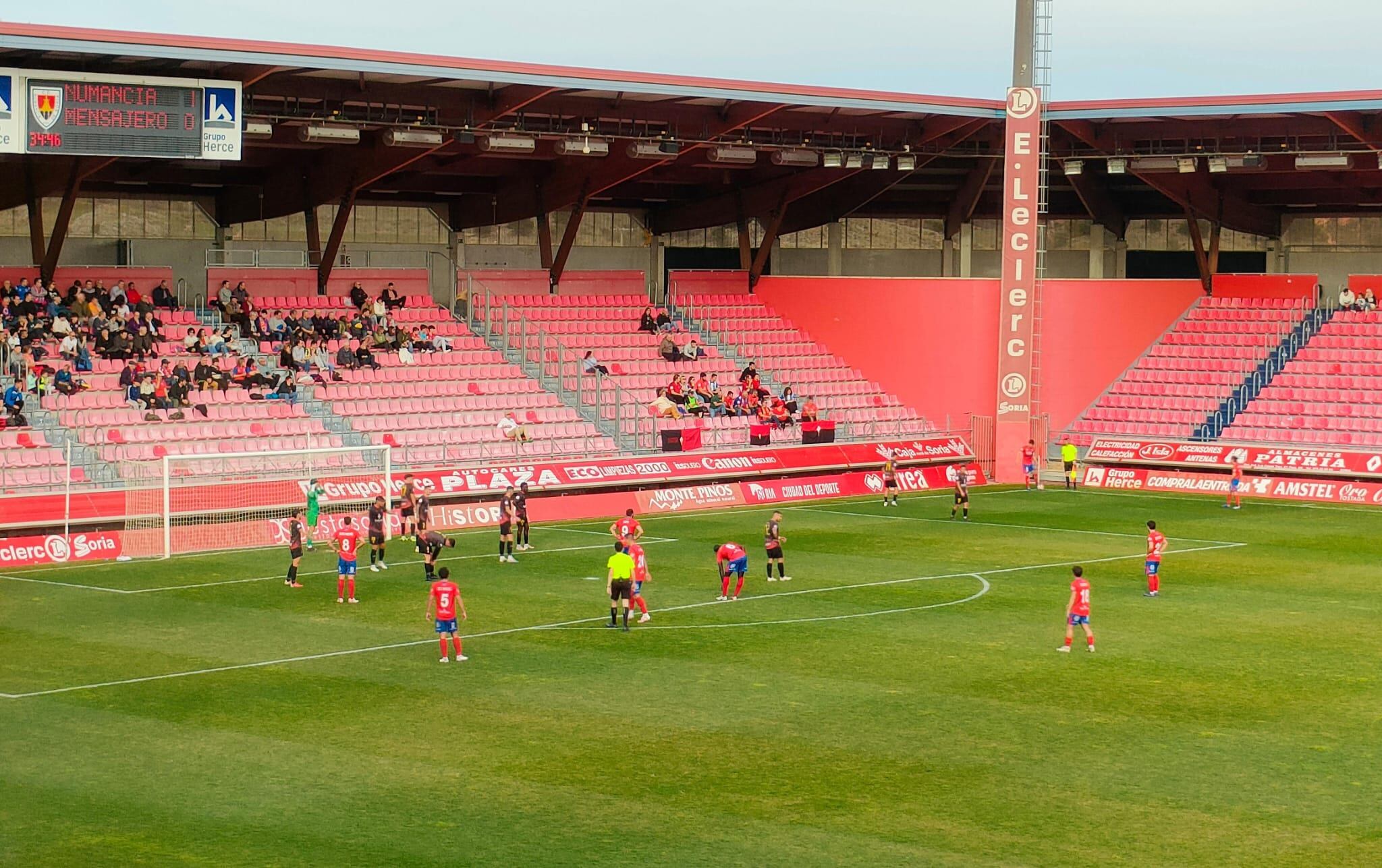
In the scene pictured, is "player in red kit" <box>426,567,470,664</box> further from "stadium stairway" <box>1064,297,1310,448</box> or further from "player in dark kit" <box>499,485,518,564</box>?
"stadium stairway" <box>1064,297,1310,448</box>

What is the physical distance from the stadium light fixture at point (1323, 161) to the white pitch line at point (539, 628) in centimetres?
1394

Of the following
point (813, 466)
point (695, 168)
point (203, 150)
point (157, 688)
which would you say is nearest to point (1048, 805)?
point (157, 688)

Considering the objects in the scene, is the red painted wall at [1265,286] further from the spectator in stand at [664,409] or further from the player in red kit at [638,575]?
the player in red kit at [638,575]

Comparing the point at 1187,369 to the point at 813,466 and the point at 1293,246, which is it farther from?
the point at 813,466

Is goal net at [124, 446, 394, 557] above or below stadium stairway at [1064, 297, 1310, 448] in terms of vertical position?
below

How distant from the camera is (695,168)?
5188 cm

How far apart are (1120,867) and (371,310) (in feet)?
116

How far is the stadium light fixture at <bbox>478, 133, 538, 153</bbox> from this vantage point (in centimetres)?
4172

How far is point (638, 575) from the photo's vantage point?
85.8ft

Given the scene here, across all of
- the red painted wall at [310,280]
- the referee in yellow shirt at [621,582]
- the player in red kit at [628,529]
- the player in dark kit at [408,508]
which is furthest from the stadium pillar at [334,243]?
the referee in yellow shirt at [621,582]

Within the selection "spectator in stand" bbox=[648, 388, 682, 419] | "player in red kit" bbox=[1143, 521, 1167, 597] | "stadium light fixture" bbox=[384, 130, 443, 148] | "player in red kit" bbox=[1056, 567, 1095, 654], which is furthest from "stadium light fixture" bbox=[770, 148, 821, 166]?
"player in red kit" bbox=[1056, 567, 1095, 654]

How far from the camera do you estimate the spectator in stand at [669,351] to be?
5038 cm

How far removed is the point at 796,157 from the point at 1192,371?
14.5 metres

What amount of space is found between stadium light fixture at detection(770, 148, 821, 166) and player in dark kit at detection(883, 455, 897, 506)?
8.87 m
